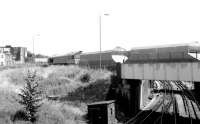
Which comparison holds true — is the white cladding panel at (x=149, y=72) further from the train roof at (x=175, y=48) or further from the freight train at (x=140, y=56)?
the train roof at (x=175, y=48)

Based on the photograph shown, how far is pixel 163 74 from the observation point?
80.7 feet

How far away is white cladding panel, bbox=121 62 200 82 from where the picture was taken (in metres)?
21.8

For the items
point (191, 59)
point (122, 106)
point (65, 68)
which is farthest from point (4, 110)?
point (65, 68)

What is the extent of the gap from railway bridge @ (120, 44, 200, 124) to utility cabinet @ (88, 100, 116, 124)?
2611 millimetres

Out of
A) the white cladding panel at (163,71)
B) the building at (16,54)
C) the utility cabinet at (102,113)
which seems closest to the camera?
the white cladding panel at (163,71)

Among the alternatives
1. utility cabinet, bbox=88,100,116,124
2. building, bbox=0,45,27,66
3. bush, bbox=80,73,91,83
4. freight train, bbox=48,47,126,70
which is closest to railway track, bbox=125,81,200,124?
utility cabinet, bbox=88,100,116,124

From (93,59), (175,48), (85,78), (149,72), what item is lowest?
(85,78)

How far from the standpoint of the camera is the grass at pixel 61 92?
21820 mm

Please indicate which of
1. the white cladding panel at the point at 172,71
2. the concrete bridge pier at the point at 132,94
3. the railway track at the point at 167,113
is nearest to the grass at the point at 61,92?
the concrete bridge pier at the point at 132,94

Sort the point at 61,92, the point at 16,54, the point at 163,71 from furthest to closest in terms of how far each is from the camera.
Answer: the point at 16,54
the point at 61,92
the point at 163,71

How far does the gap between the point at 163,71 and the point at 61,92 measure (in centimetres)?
1612

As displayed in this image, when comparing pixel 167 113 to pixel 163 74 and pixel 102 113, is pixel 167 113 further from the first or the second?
pixel 102 113

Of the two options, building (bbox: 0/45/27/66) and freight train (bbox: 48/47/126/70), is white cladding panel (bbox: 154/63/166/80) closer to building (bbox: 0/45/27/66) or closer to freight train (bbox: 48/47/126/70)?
freight train (bbox: 48/47/126/70)

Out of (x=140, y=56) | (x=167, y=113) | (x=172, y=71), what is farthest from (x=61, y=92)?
(x=172, y=71)
